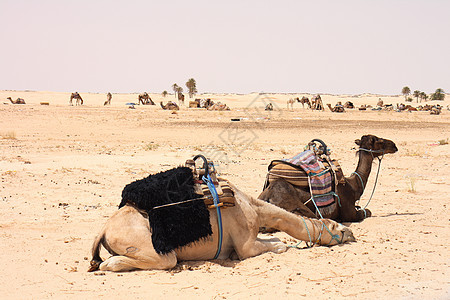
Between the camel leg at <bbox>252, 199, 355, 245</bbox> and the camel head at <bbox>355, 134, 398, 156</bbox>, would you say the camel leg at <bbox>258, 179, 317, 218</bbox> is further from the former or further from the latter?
the camel head at <bbox>355, 134, 398, 156</bbox>

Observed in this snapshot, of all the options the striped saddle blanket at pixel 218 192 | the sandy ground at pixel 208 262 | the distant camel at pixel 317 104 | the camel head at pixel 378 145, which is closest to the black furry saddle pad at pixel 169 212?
the striped saddle blanket at pixel 218 192

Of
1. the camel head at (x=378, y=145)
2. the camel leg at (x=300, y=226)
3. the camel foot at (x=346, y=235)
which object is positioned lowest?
the camel foot at (x=346, y=235)

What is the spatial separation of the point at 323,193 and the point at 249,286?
271 cm

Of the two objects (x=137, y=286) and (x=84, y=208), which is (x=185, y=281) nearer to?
(x=137, y=286)

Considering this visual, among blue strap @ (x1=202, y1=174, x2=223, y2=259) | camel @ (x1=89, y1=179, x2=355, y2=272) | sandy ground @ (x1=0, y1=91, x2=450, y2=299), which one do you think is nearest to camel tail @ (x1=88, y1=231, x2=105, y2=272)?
camel @ (x1=89, y1=179, x2=355, y2=272)

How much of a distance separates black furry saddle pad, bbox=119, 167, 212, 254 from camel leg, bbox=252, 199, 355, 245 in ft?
2.34

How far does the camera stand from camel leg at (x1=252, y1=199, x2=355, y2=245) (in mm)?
5551

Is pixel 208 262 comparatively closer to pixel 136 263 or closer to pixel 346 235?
pixel 136 263

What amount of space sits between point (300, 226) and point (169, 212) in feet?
5.23

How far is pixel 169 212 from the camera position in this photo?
5.09m

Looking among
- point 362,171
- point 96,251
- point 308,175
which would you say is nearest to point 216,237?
point 96,251

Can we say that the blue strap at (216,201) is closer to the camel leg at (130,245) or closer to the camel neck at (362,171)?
the camel leg at (130,245)

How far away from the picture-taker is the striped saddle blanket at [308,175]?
6.92 m

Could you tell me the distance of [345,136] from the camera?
21125 mm
